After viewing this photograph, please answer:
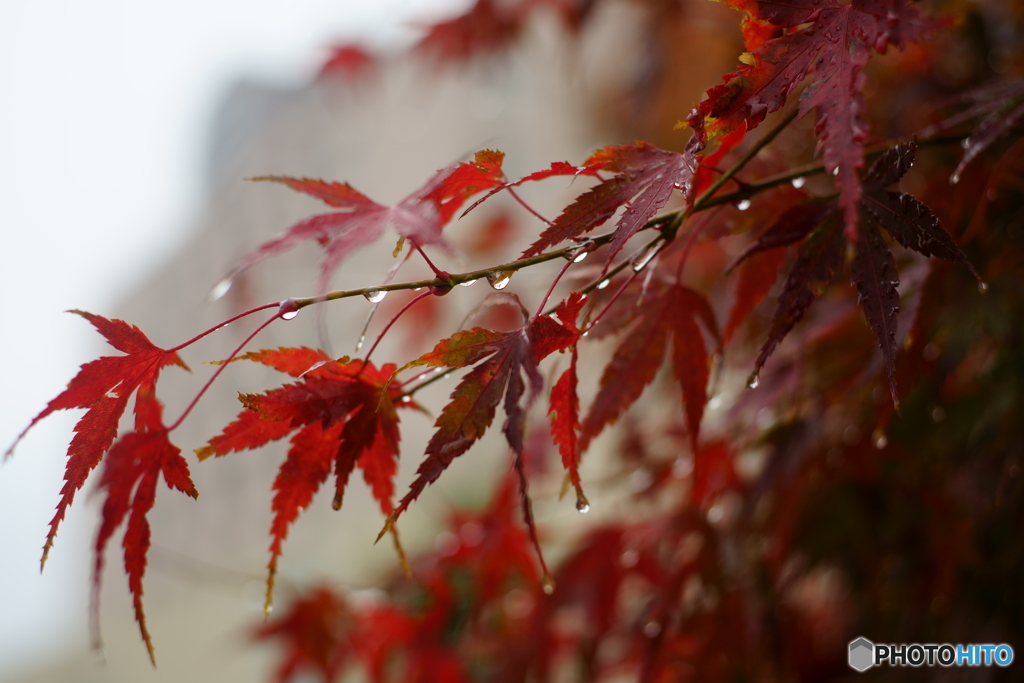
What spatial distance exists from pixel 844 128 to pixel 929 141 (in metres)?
0.33

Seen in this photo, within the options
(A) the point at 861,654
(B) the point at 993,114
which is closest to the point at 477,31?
A: (B) the point at 993,114

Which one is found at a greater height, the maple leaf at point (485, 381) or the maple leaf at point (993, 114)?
the maple leaf at point (993, 114)

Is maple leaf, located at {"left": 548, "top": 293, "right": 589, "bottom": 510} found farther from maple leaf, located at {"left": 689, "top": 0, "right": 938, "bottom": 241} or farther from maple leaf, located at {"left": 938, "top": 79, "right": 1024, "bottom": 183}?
maple leaf, located at {"left": 938, "top": 79, "right": 1024, "bottom": 183}

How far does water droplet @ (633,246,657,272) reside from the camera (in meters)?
0.43

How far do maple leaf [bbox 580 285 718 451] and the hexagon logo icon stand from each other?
0.62m

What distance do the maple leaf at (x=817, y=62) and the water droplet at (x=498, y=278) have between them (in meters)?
0.13

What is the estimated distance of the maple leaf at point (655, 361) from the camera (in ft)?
1.54

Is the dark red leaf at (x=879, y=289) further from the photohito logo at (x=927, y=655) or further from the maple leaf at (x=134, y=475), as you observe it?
the photohito logo at (x=927, y=655)

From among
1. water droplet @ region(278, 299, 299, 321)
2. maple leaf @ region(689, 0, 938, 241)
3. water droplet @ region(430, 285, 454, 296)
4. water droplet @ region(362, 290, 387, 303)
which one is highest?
maple leaf @ region(689, 0, 938, 241)

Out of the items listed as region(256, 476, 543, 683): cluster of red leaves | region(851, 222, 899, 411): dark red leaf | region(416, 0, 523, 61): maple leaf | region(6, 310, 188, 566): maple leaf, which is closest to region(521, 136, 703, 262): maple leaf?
region(851, 222, 899, 411): dark red leaf

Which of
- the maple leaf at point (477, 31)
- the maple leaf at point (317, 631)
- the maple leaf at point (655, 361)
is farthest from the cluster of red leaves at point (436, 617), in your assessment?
the maple leaf at point (477, 31)

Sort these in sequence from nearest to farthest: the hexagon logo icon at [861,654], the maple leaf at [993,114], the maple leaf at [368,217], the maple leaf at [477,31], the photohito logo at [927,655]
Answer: the maple leaf at [368,217] → the maple leaf at [993,114] → the photohito logo at [927,655] → the hexagon logo icon at [861,654] → the maple leaf at [477,31]

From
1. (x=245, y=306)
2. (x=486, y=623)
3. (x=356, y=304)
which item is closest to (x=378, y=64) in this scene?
(x=245, y=306)

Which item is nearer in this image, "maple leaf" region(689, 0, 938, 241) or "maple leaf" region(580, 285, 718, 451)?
"maple leaf" region(689, 0, 938, 241)
